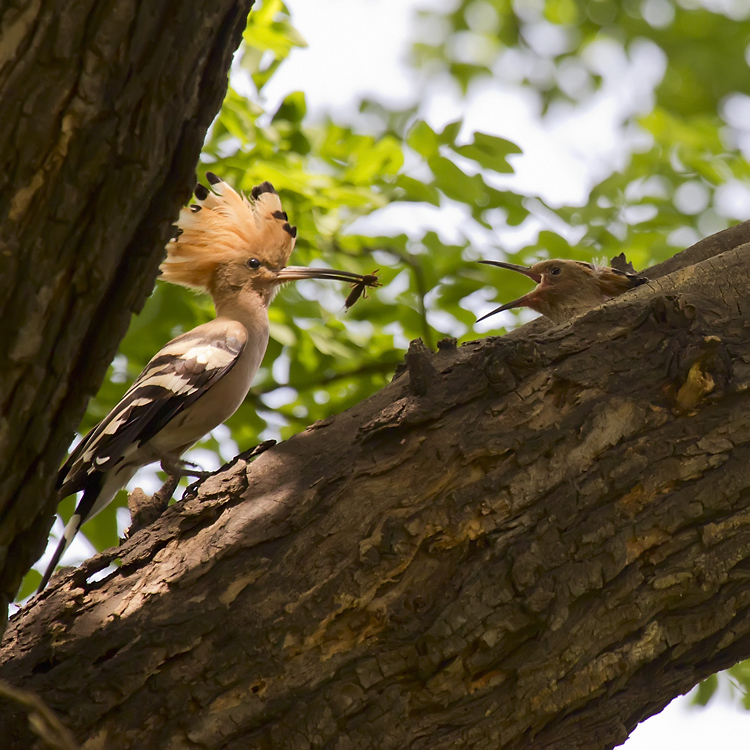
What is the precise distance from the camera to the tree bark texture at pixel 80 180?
1413mm

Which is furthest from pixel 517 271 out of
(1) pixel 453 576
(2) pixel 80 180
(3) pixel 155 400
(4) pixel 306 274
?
(2) pixel 80 180

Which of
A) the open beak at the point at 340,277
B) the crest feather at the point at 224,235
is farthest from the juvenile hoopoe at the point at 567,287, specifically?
the crest feather at the point at 224,235

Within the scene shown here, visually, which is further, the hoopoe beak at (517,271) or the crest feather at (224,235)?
the hoopoe beak at (517,271)

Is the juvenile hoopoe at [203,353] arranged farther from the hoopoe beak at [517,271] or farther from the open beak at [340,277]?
the hoopoe beak at [517,271]

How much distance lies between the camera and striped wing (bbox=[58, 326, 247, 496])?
3.21 meters

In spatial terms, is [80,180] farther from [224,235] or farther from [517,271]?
[517,271]

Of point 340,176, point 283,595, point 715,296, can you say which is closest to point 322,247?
point 340,176

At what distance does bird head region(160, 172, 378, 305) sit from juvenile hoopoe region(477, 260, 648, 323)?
1.05m

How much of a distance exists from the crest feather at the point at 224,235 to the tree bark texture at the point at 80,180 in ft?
8.09

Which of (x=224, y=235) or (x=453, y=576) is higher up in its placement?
(x=224, y=235)

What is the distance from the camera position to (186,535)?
2.31m

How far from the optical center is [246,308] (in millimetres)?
3967

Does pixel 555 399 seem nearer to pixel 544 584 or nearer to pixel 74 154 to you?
pixel 544 584

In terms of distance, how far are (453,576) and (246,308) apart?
7.08 ft
